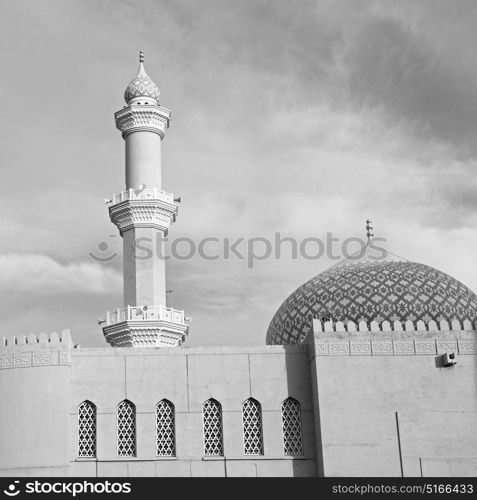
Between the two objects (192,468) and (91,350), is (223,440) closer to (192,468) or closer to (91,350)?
(192,468)

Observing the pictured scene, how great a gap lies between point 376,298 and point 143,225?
639cm

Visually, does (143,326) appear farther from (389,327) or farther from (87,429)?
(389,327)

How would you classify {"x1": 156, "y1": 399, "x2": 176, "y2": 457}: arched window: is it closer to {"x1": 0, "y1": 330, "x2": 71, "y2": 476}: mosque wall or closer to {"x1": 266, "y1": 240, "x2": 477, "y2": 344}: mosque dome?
{"x1": 0, "y1": 330, "x2": 71, "y2": 476}: mosque wall

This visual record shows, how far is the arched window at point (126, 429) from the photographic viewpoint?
1659 cm

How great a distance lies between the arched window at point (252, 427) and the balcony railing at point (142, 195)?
283 inches

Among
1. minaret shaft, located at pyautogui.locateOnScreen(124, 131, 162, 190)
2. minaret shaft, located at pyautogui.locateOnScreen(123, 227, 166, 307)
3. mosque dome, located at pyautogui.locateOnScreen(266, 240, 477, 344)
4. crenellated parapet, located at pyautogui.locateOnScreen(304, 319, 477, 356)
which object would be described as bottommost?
crenellated parapet, located at pyautogui.locateOnScreen(304, 319, 477, 356)

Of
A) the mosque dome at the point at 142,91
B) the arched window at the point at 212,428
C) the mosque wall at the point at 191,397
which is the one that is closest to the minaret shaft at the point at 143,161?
the mosque dome at the point at 142,91

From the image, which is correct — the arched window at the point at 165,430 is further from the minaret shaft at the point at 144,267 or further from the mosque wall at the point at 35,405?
the minaret shaft at the point at 144,267

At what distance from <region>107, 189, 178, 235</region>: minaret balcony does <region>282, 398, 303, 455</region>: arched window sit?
713cm

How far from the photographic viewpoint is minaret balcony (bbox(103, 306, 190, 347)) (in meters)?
21.2

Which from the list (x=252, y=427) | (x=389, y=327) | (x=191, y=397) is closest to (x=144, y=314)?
(x=191, y=397)

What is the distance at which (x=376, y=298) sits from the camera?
1941 cm

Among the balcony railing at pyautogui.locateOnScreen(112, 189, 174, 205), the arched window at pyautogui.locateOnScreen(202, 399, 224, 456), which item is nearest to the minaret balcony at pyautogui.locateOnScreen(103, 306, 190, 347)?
the balcony railing at pyautogui.locateOnScreen(112, 189, 174, 205)
